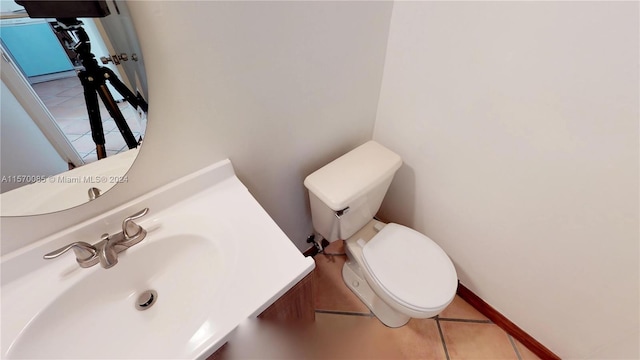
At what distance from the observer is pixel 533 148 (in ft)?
2.54

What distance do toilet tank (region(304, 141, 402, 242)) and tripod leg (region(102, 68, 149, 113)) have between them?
0.55m

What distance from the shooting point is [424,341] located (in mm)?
1187

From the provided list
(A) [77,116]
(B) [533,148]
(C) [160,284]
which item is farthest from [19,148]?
(B) [533,148]

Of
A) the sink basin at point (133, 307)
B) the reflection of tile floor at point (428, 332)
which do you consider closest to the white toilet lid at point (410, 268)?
the reflection of tile floor at point (428, 332)

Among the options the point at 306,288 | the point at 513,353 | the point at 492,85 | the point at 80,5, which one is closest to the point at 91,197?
the point at 80,5

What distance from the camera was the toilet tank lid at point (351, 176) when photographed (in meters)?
0.91

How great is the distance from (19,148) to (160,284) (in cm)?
43

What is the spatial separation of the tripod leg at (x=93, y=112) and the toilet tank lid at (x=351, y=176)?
1.96 feet

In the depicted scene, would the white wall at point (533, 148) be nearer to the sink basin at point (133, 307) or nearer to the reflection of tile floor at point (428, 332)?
the reflection of tile floor at point (428, 332)

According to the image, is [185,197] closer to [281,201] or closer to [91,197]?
[91,197]

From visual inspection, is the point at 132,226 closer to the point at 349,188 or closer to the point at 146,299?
the point at 146,299

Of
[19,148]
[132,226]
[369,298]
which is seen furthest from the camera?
[369,298]

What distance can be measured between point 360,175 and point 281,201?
363 mm

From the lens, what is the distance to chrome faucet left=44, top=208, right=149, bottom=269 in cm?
58
